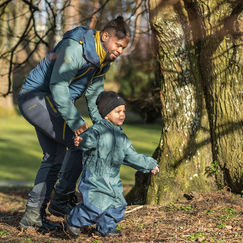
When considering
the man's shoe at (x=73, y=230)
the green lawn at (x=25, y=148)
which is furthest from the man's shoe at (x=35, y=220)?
the green lawn at (x=25, y=148)

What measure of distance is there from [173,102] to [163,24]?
0.82 meters

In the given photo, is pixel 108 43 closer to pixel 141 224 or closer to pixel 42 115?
pixel 42 115

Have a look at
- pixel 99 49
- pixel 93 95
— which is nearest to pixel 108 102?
pixel 99 49

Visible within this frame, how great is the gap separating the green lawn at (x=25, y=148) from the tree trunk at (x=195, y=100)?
0.76 m

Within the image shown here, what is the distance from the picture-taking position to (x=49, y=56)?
12.4 ft

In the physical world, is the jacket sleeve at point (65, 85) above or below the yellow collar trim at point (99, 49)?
below

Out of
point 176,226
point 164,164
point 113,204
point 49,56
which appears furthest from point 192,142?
point 49,56

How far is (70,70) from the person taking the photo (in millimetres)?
3496

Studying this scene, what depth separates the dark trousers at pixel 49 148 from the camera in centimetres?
368

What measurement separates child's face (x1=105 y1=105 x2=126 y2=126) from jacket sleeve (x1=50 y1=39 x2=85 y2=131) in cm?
23

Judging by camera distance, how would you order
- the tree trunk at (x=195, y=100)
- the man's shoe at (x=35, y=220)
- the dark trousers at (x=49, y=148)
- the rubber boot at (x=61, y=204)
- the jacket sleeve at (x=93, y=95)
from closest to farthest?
the dark trousers at (x=49, y=148) → the man's shoe at (x=35, y=220) → the rubber boot at (x=61, y=204) → the jacket sleeve at (x=93, y=95) → the tree trunk at (x=195, y=100)

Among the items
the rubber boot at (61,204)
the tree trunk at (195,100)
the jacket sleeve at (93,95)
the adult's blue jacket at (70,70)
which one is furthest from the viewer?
the tree trunk at (195,100)

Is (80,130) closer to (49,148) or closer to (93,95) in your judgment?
(49,148)

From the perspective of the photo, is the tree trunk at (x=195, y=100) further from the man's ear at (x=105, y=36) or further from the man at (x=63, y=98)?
the man's ear at (x=105, y=36)
